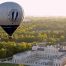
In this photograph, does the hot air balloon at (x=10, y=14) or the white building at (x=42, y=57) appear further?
the white building at (x=42, y=57)

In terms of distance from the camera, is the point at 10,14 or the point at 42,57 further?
the point at 42,57

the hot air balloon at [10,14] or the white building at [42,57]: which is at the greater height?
the hot air balloon at [10,14]

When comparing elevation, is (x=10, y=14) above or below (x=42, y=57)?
above

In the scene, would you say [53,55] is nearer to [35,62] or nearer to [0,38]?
[35,62]

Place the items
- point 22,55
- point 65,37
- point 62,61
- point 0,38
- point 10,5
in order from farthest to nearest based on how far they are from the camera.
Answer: point 65,37
point 0,38
point 22,55
point 62,61
point 10,5

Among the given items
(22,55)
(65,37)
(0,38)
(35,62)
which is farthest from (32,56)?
(65,37)
